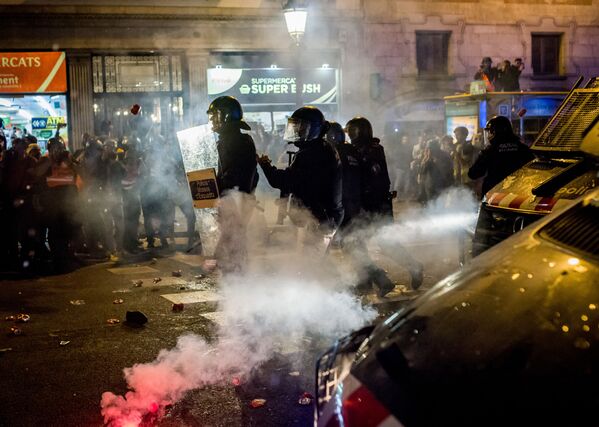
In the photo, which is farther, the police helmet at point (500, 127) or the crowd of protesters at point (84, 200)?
the crowd of protesters at point (84, 200)

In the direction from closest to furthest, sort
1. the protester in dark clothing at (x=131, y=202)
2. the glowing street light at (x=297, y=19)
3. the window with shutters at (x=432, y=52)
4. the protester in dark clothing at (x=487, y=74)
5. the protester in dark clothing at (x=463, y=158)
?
the protester in dark clothing at (x=131, y=202), the protester in dark clothing at (x=463, y=158), the glowing street light at (x=297, y=19), the protester in dark clothing at (x=487, y=74), the window with shutters at (x=432, y=52)

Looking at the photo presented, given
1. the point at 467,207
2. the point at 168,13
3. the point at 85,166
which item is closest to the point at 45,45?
the point at 168,13

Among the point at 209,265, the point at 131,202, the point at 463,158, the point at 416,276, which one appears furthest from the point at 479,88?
the point at 416,276

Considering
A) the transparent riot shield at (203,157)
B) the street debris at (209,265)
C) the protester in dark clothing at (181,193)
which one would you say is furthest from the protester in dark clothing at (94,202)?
the transparent riot shield at (203,157)

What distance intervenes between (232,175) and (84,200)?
5.57 meters

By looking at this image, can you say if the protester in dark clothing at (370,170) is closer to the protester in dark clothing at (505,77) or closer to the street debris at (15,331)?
the street debris at (15,331)

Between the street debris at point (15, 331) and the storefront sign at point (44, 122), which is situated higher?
the storefront sign at point (44, 122)

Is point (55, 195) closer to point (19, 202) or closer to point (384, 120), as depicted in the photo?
point (19, 202)

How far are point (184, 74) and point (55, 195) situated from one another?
1032 centimetres

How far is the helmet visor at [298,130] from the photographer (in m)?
6.04

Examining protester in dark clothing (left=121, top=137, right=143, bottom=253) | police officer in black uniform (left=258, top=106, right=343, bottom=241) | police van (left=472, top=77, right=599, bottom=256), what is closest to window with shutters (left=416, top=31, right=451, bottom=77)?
protester in dark clothing (left=121, top=137, right=143, bottom=253)

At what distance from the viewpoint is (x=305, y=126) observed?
604 centimetres

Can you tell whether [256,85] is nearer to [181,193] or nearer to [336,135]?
[181,193]

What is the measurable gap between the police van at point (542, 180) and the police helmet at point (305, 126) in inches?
71.8
